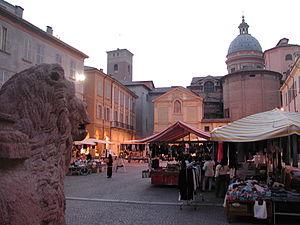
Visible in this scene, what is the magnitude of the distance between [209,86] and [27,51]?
3822cm

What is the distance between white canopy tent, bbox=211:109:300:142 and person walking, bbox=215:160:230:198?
169 cm

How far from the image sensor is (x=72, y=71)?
31156 mm

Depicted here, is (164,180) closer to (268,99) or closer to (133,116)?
(268,99)

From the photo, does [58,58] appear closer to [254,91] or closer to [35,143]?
[35,143]

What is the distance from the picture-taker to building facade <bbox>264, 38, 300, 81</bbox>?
48.2 metres

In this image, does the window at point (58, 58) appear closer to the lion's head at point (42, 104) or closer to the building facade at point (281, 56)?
the lion's head at point (42, 104)

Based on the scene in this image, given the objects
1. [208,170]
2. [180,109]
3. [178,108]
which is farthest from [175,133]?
[178,108]

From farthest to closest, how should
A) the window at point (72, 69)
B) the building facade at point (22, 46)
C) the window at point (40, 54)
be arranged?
the window at point (72, 69) < the window at point (40, 54) < the building facade at point (22, 46)

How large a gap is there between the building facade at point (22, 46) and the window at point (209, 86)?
103ft

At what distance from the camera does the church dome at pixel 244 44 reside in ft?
174

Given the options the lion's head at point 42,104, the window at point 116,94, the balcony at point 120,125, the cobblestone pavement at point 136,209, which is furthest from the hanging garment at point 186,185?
the window at point 116,94

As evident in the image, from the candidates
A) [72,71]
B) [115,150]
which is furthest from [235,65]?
[72,71]

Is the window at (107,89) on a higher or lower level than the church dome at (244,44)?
lower

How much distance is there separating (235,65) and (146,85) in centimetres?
1659
